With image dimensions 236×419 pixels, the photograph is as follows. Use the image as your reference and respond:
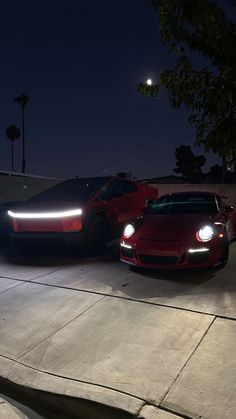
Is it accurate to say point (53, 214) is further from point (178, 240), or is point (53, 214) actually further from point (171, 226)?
point (178, 240)

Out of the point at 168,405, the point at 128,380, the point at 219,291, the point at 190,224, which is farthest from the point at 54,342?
the point at 190,224

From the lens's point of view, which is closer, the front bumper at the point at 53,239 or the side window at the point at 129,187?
the front bumper at the point at 53,239

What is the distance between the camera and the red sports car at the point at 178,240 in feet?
15.9

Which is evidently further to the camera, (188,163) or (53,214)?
(188,163)

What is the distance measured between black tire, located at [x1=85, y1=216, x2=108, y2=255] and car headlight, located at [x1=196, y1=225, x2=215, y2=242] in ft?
7.06

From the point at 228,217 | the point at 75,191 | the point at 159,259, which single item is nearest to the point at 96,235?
the point at 75,191

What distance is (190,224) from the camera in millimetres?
5273

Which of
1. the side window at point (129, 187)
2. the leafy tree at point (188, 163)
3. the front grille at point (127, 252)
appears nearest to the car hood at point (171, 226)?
the front grille at point (127, 252)

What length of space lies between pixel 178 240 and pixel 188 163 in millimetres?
40973

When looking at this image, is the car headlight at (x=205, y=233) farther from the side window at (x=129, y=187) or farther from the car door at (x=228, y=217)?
the side window at (x=129, y=187)

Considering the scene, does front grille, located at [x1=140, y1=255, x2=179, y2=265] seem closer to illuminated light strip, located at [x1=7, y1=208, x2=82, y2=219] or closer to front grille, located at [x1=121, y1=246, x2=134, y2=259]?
front grille, located at [x1=121, y1=246, x2=134, y2=259]

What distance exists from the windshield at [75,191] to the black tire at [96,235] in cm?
50

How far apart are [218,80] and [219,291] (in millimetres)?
2611

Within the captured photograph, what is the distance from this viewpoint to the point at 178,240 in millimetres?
4949
